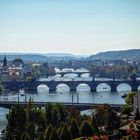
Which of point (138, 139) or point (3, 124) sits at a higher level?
point (138, 139)

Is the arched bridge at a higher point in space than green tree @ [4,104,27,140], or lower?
lower

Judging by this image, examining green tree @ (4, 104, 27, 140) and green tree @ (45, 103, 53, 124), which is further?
green tree @ (45, 103, 53, 124)

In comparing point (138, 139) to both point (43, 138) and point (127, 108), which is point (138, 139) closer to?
point (43, 138)

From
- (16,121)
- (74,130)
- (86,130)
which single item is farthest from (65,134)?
(16,121)

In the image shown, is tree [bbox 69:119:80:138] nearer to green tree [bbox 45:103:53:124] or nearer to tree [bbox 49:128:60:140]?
tree [bbox 49:128:60:140]

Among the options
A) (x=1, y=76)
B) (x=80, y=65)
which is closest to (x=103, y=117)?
(x=1, y=76)

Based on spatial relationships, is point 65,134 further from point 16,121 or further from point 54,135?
point 16,121

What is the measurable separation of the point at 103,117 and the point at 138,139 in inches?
630

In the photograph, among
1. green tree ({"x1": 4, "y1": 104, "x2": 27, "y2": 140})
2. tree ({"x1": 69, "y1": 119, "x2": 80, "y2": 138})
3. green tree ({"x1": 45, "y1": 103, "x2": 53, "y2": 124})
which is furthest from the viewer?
green tree ({"x1": 45, "y1": 103, "x2": 53, "y2": 124})

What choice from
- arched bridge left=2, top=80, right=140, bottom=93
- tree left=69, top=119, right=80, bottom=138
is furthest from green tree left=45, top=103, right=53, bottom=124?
arched bridge left=2, top=80, right=140, bottom=93

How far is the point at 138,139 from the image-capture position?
587 inches

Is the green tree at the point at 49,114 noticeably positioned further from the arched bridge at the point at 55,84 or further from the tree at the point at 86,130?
the arched bridge at the point at 55,84

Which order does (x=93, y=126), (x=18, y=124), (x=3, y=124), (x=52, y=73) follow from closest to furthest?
(x=93, y=126), (x=18, y=124), (x=3, y=124), (x=52, y=73)

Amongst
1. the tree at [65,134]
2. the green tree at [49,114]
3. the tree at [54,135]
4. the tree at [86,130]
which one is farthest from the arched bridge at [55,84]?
the tree at [54,135]
